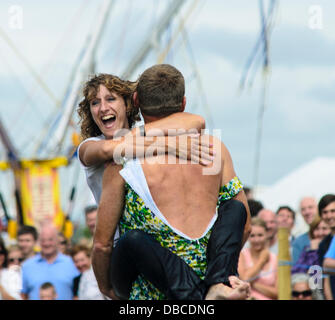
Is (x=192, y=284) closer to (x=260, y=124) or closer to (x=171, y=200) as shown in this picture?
(x=171, y=200)

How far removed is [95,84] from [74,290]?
4.13 metres

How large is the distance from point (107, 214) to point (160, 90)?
66 centimetres

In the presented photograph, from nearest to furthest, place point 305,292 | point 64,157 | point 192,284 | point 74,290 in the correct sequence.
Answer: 1. point 192,284
2. point 305,292
3. point 74,290
4. point 64,157

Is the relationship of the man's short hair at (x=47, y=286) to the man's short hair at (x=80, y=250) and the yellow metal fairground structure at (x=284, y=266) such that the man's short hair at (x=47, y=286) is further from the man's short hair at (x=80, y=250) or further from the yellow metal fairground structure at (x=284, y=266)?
the yellow metal fairground structure at (x=284, y=266)

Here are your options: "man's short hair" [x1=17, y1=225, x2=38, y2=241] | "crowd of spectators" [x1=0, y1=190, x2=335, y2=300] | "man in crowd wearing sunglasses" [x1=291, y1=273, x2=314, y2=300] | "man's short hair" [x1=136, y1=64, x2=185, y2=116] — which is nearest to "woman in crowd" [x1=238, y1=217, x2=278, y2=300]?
"crowd of spectators" [x1=0, y1=190, x2=335, y2=300]

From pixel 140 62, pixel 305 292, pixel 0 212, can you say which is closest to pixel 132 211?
pixel 305 292

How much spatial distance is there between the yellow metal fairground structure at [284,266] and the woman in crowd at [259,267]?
0.63 ft

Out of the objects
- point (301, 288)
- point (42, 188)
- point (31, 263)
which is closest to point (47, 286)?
point (31, 263)

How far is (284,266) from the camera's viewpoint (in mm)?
7551

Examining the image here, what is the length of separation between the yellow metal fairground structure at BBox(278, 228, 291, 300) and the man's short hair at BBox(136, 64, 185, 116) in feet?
12.2

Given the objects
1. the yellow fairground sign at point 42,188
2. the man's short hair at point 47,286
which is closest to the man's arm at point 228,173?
the man's short hair at point 47,286

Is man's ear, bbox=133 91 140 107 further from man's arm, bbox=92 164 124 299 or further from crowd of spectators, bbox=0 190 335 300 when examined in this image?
crowd of spectators, bbox=0 190 335 300

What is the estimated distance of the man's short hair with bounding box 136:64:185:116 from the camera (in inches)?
160

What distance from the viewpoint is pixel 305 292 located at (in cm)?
757
